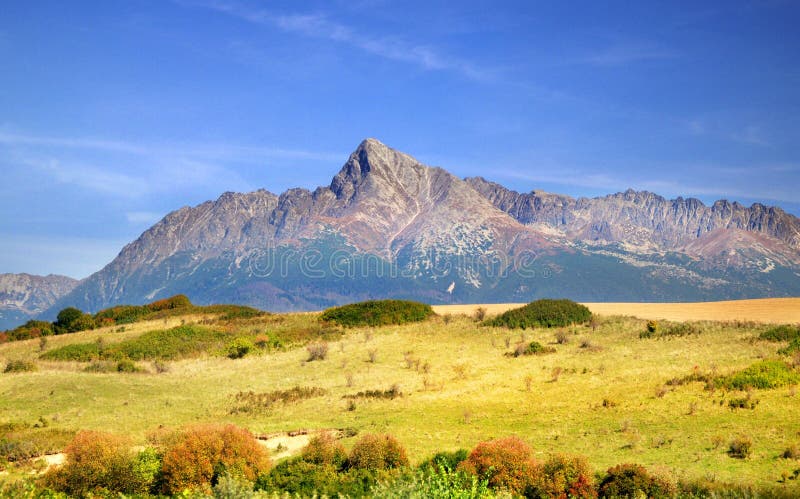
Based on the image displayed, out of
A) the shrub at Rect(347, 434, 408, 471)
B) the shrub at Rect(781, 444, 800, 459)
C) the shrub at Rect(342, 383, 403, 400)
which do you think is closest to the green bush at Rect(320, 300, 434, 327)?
the shrub at Rect(342, 383, 403, 400)

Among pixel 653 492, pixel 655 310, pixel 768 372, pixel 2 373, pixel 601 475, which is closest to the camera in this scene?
pixel 653 492

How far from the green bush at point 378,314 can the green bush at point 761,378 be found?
35786 mm

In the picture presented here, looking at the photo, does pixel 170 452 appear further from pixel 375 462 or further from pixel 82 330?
pixel 82 330

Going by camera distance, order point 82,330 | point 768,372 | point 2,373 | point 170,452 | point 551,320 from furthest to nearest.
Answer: point 82,330
point 551,320
point 2,373
point 768,372
point 170,452

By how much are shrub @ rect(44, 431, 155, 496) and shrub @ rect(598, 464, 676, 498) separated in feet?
42.1

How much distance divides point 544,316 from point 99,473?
41.5 meters

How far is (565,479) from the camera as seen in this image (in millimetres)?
16656

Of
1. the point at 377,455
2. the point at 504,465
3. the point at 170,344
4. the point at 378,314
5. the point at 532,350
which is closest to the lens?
the point at 504,465

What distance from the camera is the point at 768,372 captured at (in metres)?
28.0

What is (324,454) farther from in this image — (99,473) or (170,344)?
(170,344)

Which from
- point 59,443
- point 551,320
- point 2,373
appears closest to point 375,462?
point 59,443

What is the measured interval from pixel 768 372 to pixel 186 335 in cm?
4352

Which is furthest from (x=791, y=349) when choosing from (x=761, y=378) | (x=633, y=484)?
(x=633, y=484)

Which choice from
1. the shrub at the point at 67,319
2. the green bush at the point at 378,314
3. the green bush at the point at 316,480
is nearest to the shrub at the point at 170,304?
the shrub at the point at 67,319
